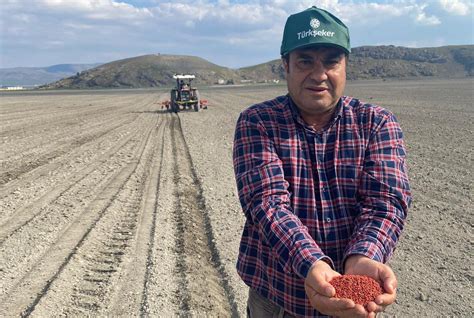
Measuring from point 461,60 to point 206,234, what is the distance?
14458 cm

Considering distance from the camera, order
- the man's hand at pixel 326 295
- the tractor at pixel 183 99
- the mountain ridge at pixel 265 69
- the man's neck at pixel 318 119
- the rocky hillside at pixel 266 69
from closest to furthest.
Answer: the man's hand at pixel 326 295
the man's neck at pixel 318 119
the tractor at pixel 183 99
the mountain ridge at pixel 265 69
the rocky hillside at pixel 266 69

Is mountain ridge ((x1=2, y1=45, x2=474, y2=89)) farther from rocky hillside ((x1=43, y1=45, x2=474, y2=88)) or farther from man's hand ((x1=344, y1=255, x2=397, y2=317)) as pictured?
man's hand ((x1=344, y1=255, x2=397, y2=317))

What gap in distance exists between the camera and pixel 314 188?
192 cm

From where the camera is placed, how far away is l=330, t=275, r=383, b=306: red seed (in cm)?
159

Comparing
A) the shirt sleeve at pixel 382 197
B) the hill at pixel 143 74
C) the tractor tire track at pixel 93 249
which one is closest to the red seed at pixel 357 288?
the shirt sleeve at pixel 382 197

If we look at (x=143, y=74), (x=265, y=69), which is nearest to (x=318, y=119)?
(x=143, y=74)

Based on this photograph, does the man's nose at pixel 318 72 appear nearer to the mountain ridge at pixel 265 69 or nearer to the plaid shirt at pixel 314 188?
the plaid shirt at pixel 314 188

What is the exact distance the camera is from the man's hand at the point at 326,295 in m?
1.58

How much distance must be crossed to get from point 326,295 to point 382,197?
48 cm

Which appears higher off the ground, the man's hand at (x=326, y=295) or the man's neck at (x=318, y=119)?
the man's neck at (x=318, y=119)

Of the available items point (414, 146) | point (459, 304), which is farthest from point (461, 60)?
point (459, 304)

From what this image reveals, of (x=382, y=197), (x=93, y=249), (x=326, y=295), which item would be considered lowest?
(x=93, y=249)

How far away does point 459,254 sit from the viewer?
17.3 ft

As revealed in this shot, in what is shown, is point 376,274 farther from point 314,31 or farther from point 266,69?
point 266,69
